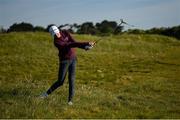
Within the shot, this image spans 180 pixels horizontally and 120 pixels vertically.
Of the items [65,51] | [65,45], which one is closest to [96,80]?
[65,51]

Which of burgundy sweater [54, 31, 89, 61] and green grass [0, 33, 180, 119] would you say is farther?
burgundy sweater [54, 31, 89, 61]

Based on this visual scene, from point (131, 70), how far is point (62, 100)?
20.5 m

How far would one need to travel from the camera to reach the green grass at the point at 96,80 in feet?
44.6

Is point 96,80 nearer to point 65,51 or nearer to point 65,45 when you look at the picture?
point 65,51

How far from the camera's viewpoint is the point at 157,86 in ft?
74.3

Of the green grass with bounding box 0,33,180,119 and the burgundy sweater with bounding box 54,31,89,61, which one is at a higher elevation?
the burgundy sweater with bounding box 54,31,89,61

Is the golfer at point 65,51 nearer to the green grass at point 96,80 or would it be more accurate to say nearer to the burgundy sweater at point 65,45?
the burgundy sweater at point 65,45

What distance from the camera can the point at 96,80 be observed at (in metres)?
29.0

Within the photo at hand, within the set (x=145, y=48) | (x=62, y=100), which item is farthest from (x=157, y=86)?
(x=145, y=48)

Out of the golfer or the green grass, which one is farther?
the golfer

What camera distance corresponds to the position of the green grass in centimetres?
1360

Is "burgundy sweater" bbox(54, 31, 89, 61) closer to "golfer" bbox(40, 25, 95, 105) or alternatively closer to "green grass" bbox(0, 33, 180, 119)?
"golfer" bbox(40, 25, 95, 105)

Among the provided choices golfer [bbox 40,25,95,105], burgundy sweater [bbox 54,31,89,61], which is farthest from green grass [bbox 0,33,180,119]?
burgundy sweater [bbox 54,31,89,61]

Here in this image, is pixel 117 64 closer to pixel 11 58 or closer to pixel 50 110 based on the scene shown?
pixel 11 58
